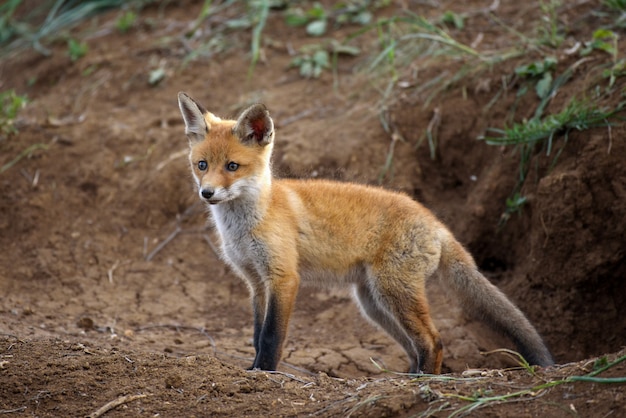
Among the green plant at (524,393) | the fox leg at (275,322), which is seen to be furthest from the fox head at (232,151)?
the green plant at (524,393)

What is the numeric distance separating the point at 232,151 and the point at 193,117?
0.50 m

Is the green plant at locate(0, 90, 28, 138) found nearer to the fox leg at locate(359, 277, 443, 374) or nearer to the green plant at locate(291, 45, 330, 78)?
the green plant at locate(291, 45, 330, 78)

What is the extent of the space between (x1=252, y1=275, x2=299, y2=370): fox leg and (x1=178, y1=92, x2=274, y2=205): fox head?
0.68m

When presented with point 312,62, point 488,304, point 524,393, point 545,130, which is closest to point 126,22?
point 312,62

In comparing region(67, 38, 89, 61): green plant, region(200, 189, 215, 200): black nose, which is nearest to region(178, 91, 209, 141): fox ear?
region(200, 189, 215, 200): black nose

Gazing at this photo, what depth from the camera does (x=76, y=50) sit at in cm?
982

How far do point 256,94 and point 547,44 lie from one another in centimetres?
321

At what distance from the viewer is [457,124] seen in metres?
7.45

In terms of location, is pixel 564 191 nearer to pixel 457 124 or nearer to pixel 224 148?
pixel 457 124

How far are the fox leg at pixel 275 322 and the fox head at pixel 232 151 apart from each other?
2.23 feet

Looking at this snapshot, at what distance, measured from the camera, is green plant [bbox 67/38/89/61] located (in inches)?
386

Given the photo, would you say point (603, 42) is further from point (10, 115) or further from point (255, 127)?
→ point (10, 115)

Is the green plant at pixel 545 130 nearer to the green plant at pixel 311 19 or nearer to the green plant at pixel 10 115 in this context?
the green plant at pixel 311 19

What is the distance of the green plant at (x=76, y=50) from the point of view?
9.80 metres
